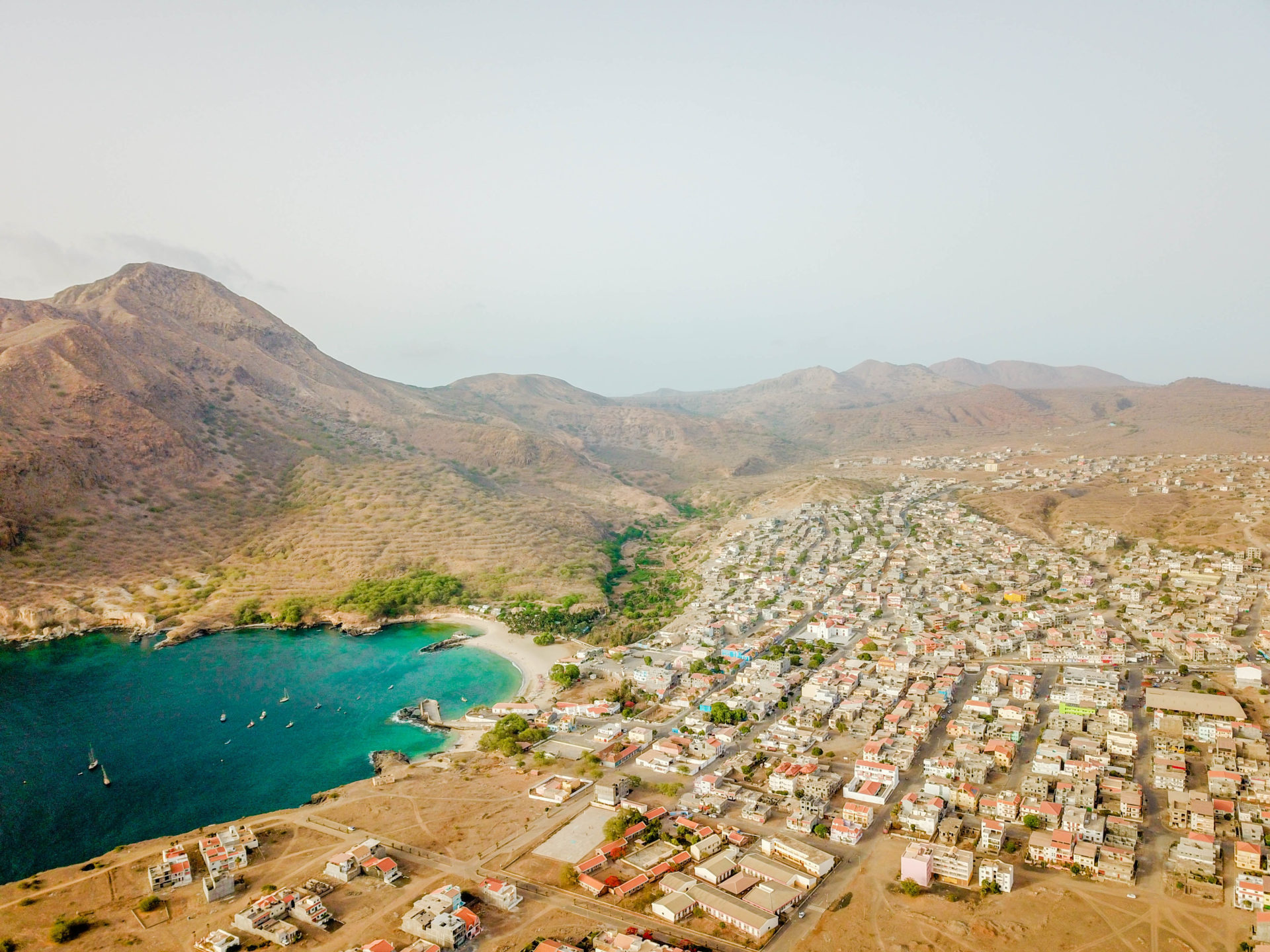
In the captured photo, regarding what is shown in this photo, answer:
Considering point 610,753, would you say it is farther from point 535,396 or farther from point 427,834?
point 535,396

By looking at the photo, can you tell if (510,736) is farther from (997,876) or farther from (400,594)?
(400,594)

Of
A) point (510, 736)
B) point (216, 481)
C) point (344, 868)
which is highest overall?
point (216, 481)

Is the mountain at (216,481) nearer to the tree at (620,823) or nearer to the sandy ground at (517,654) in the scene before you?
the sandy ground at (517,654)

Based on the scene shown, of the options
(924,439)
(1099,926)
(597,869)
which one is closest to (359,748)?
(597,869)

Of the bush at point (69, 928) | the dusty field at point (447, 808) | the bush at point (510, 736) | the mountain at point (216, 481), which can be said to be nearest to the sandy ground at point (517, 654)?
the bush at point (510, 736)

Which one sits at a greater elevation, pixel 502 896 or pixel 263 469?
pixel 263 469

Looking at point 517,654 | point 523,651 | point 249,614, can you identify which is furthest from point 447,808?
point 249,614

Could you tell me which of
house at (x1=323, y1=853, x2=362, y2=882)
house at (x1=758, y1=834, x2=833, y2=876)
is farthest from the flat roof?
house at (x1=323, y1=853, x2=362, y2=882)
